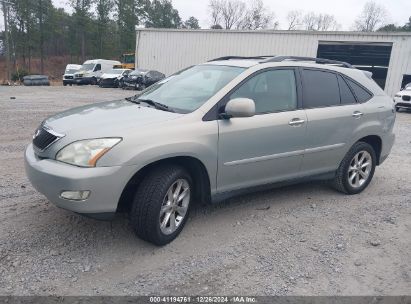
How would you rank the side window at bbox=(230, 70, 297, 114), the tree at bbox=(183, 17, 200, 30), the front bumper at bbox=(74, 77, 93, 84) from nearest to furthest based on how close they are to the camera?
the side window at bbox=(230, 70, 297, 114) < the front bumper at bbox=(74, 77, 93, 84) < the tree at bbox=(183, 17, 200, 30)

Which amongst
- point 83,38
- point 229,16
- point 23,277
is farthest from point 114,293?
point 229,16

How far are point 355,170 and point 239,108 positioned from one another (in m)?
2.41

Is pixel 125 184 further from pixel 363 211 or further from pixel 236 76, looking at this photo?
pixel 363 211

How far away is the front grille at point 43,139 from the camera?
10.5 ft

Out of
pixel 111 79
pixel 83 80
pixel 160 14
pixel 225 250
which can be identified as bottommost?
pixel 83 80

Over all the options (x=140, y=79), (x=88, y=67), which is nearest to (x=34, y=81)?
(x=88, y=67)

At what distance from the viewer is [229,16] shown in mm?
77938

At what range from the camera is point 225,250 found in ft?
11.3

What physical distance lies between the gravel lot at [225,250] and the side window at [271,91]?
123cm

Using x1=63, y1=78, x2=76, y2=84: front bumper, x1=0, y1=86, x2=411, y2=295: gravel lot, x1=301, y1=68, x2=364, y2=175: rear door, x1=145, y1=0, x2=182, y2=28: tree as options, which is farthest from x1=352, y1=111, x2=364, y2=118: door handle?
x1=145, y1=0, x2=182, y2=28: tree

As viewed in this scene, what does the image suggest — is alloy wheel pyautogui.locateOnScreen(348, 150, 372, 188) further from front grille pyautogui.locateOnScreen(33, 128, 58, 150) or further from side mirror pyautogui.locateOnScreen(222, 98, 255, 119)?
front grille pyautogui.locateOnScreen(33, 128, 58, 150)

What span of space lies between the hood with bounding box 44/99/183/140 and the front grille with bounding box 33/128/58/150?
68 mm

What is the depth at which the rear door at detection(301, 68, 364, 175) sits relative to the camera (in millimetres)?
4348

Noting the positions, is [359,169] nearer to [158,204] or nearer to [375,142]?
[375,142]
